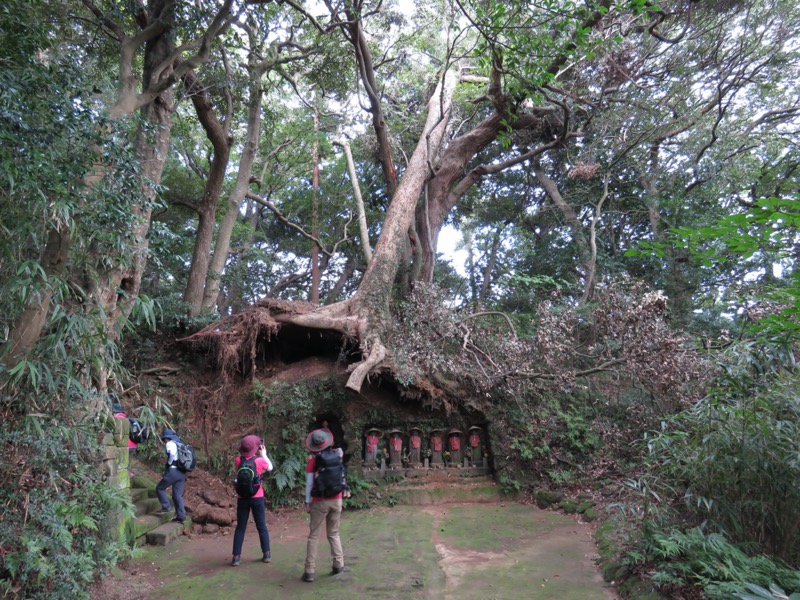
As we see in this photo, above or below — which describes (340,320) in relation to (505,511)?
above

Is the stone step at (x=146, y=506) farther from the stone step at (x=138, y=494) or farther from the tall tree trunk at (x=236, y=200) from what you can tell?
the tall tree trunk at (x=236, y=200)

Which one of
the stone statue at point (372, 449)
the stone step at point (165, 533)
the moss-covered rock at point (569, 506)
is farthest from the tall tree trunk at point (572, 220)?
the stone step at point (165, 533)

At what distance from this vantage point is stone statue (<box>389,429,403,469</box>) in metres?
9.05

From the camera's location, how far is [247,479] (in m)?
4.92

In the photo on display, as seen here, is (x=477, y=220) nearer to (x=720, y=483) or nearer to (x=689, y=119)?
(x=689, y=119)

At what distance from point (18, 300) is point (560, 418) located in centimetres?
883

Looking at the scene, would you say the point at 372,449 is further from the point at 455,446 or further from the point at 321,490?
the point at 321,490

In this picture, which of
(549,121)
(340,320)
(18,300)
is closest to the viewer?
(18,300)

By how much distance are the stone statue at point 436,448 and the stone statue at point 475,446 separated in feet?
2.16

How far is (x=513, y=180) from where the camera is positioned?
16.6 m

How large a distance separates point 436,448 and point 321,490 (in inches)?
200

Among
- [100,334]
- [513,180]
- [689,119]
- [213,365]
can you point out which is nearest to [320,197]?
[513,180]

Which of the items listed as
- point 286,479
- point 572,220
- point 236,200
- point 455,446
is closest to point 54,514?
point 286,479

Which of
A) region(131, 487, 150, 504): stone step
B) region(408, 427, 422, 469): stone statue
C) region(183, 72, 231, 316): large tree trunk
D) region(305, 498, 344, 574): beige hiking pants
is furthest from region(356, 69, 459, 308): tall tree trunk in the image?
region(305, 498, 344, 574): beige hiking pants
